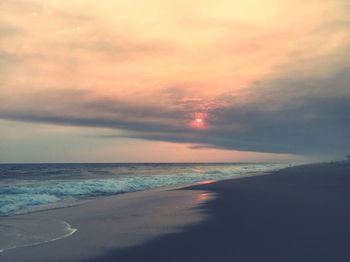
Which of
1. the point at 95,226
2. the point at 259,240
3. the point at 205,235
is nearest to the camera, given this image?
the point at 259,240

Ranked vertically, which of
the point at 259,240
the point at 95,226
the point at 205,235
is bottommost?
the point at 95,226

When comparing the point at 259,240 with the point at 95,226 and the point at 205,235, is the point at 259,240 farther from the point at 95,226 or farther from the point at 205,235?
the point at 95,226

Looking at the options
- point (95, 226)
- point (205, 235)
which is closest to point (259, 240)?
point (205, 235)

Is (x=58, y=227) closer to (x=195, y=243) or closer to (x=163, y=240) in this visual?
(x=163, y=240)

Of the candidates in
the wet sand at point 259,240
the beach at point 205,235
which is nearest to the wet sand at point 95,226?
the beach at point 205,235

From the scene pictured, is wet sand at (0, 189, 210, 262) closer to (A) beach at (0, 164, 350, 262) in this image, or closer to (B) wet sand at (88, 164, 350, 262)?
(A) beach at (0, 164, 350, 262)

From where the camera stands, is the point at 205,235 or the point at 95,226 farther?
the point at 95,226

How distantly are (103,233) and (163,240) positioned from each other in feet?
9.51

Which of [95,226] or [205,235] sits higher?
[205,235]

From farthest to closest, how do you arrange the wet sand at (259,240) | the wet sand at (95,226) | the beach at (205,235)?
the wet sand at (95,226) < the beach at (205,235) < the wet sand at (259,240)

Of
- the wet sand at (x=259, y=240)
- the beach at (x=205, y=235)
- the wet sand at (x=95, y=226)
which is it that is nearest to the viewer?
the wet sand at (x=259, y=240)

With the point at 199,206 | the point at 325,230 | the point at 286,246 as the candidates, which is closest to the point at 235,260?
the point at 286,246

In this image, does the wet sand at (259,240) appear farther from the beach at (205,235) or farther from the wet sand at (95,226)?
the wet sand at (95,226)

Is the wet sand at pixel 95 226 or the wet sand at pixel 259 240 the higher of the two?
the wet sand at pixel 259 240
